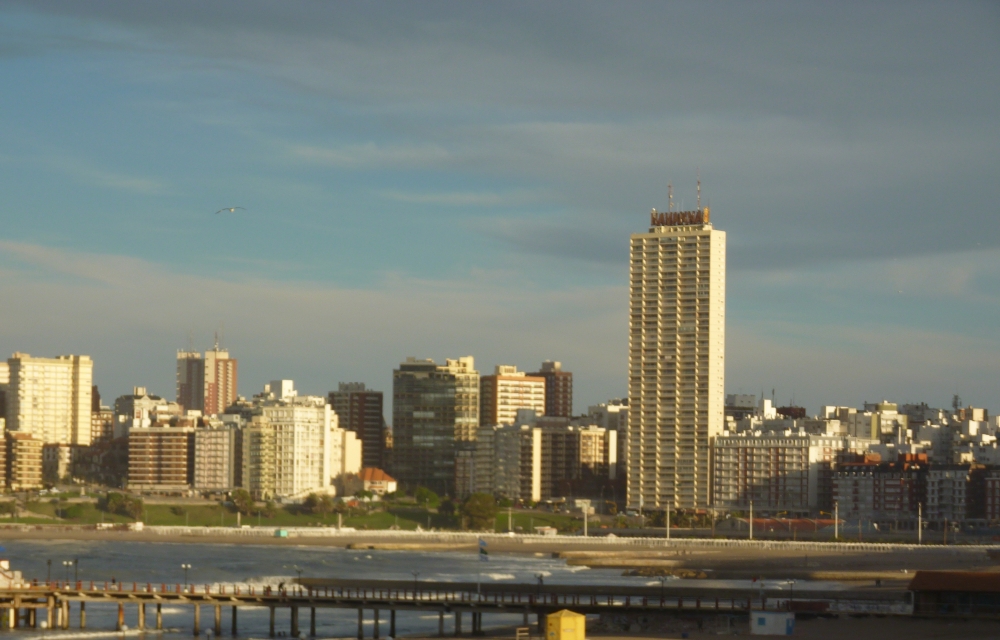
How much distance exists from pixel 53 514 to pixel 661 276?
70273 mm

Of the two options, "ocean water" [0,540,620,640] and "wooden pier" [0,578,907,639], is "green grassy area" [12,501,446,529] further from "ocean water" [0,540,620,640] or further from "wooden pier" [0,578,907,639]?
"wooden pier" [0,578,907,639]

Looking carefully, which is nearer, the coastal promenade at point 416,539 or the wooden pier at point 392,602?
the wooden pier at point 392,602

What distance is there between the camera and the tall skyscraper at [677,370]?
18512 cm

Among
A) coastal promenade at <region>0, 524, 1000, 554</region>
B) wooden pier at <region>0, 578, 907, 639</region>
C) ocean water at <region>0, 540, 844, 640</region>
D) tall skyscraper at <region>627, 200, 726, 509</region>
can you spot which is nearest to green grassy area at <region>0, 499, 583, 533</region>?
coastal promenade at <region>0, 524, 1000, 554</region>

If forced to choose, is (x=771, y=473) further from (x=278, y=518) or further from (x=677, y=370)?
(x=278, y=518)

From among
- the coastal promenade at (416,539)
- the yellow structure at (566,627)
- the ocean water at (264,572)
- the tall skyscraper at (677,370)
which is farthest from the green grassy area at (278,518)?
the yellow structure at (566,627)

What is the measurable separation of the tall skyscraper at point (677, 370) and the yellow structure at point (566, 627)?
125 metres

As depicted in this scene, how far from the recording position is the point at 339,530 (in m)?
177

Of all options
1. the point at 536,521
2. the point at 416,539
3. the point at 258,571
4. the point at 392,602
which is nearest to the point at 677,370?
the point at 536,521

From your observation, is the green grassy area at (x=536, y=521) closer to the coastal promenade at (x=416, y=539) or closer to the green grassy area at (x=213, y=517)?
the green grassy area at (x=213, y=517)

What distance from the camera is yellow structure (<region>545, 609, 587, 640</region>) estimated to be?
6038cm

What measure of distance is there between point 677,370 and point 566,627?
12638cm

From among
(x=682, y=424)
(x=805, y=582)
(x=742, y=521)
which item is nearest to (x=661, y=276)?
(x=682, y=424)

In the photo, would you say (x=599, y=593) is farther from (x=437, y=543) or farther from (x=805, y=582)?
(x=437, y=543)
